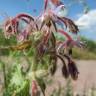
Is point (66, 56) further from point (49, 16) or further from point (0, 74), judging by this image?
point (0, 74)

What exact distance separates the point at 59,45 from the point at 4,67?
36.6 inches

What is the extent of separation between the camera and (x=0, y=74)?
3.79m

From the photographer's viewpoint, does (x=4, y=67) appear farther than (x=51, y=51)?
Yes

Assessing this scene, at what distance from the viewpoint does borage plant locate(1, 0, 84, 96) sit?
2.04 meters

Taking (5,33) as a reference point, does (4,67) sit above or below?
below

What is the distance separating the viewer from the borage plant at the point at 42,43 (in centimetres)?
204

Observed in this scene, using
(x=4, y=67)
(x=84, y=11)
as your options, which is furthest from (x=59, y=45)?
(x=4, y=67)

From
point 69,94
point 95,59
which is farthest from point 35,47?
point 95,59

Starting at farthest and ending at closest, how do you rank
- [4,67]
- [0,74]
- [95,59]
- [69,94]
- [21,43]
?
[95,59] < [69,94] < [0,74] < [4,67] < [21,43]

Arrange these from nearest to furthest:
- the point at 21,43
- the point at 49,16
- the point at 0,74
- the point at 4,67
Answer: the point at 49,16
the point at 21,43
the point at 4,67
the point at 0,74

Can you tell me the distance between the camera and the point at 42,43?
2.04 m

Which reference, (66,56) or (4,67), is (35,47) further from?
(4,67)

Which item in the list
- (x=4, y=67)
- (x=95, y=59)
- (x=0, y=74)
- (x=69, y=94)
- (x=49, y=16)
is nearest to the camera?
(x=49, y=16)

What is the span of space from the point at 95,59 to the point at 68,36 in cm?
1279
